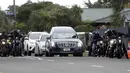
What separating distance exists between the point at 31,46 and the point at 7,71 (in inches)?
781

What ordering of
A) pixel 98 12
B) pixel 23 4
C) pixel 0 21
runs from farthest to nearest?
pixel 23 4, pixel 0 21, pixel 98 12

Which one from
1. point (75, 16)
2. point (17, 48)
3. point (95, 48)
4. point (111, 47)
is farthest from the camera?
point (75, 16)

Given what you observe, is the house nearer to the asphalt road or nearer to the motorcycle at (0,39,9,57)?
the motorcycle at (0,39,9,57)

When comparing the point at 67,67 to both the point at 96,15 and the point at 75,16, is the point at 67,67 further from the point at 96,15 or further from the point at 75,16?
the point at 96,15

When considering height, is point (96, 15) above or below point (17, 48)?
above

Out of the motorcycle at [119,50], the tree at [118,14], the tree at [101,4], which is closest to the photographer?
the motorcycle at [119,50]

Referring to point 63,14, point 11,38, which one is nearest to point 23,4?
point 63,14

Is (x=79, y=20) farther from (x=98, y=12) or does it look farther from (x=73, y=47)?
(x=73, y=47)

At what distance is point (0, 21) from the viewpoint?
3287 inches

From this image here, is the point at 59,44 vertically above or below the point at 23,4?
below

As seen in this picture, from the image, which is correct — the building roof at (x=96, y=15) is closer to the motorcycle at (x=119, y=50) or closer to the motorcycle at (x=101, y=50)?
the motorcycle at (x=101, y=50)

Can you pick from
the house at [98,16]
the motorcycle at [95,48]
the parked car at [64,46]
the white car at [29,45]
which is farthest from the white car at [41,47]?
the house at [98,16]

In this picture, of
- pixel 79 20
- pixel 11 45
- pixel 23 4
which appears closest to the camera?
pixel 11 45

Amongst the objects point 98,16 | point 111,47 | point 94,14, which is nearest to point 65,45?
point 111,47
